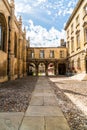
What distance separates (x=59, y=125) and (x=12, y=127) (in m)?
1.09

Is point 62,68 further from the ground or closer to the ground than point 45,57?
closer to the ground

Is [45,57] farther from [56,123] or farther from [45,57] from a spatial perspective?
[56,123]

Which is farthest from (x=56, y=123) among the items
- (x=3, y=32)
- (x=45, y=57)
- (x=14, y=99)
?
(x=45, y=57)

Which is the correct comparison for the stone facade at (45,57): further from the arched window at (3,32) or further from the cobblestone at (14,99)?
the cobblestone at (14,99)

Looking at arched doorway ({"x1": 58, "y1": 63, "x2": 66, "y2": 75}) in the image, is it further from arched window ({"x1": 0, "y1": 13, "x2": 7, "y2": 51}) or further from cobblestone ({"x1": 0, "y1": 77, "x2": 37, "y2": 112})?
cobblestone ({"x1": 0, "y1": 77, "x2": 37, "y2": 112})

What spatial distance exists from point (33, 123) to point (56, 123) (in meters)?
0.56

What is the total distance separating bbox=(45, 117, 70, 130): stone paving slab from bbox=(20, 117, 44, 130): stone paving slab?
15 cm

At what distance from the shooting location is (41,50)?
38.9 metres

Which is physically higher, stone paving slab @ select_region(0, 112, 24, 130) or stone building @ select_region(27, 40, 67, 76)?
stone building @ select_region(27, 40, 67, 76)

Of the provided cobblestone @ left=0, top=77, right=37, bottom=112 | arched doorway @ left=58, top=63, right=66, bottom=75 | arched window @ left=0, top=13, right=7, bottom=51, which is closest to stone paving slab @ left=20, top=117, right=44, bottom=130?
cobblestone @ left=0, top=77, right=37, bottom=112

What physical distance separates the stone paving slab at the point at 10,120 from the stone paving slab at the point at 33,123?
140 millimetres

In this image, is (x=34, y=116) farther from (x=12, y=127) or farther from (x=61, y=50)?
(x=61, y=50)

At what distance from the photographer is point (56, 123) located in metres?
4.15

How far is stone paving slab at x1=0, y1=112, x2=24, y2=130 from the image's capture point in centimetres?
385
